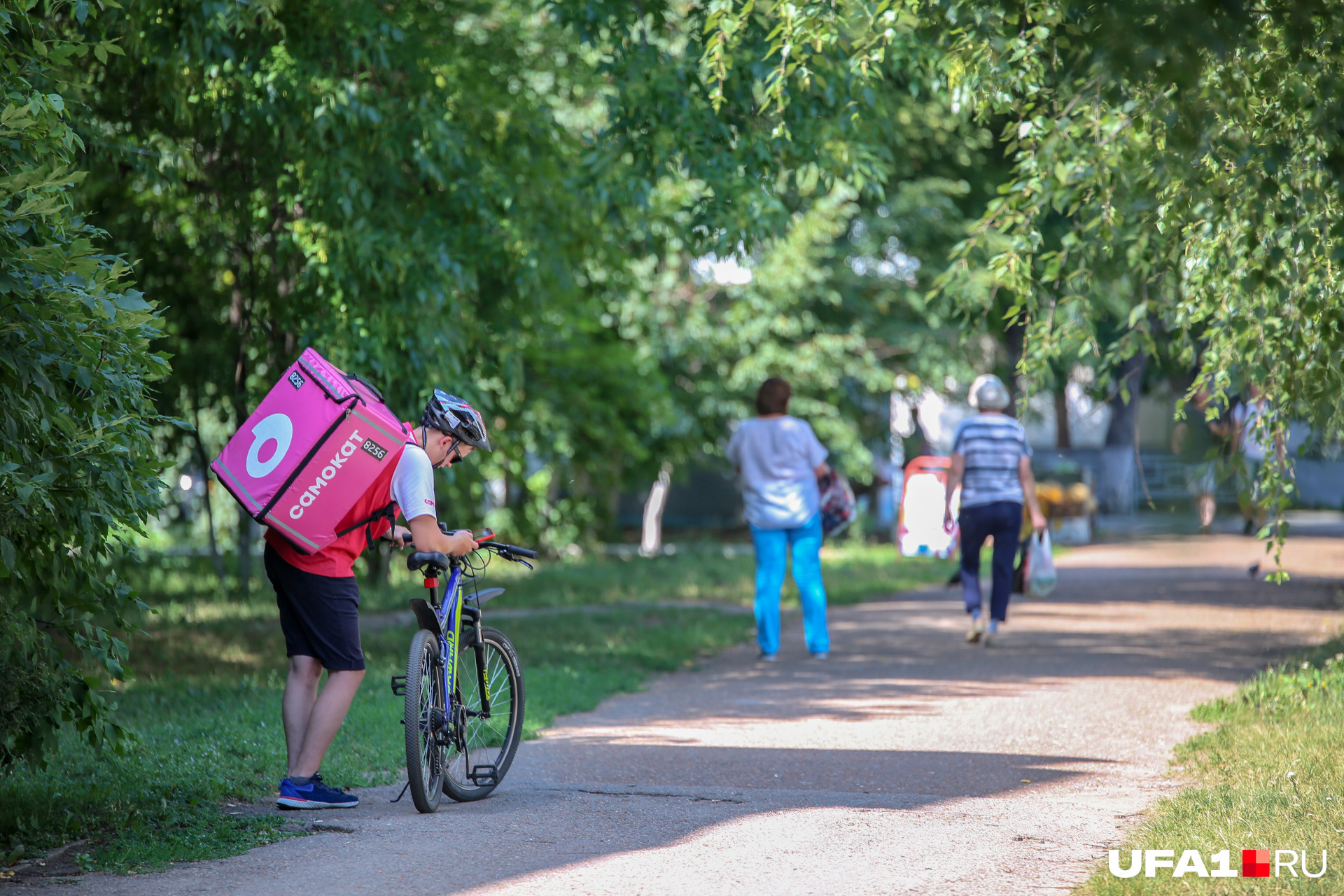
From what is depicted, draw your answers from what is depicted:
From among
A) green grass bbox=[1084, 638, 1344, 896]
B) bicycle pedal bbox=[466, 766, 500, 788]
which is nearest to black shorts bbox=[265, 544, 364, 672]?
bicycle pedal bbox=[466, 766, 500, 788]

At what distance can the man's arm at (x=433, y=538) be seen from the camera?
511 centimetres

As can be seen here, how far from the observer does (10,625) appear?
459 cm

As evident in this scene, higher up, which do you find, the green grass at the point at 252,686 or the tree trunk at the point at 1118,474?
the tree trunk at the point at 1118,474

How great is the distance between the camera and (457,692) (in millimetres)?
5398

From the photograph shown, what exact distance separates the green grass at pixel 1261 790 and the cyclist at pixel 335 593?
273 centimetres

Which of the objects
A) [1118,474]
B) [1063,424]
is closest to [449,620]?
[1118,474]


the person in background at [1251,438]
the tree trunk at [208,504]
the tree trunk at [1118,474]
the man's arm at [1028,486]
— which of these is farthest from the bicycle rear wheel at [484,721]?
the tree trunk at [1118,474]

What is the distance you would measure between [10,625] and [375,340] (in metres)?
3.91

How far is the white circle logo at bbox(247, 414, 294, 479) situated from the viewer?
199 inches

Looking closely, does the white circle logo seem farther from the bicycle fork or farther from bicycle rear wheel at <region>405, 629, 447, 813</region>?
the bicycle fork

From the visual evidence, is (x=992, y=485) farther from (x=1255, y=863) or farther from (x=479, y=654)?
(x=1255, y=863)

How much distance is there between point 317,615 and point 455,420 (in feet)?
3.00

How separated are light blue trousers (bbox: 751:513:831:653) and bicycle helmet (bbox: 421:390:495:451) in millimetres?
4227

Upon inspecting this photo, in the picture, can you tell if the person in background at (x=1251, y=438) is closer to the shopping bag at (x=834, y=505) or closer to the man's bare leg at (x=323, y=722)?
the shopping bag at (x=834, y=505)
